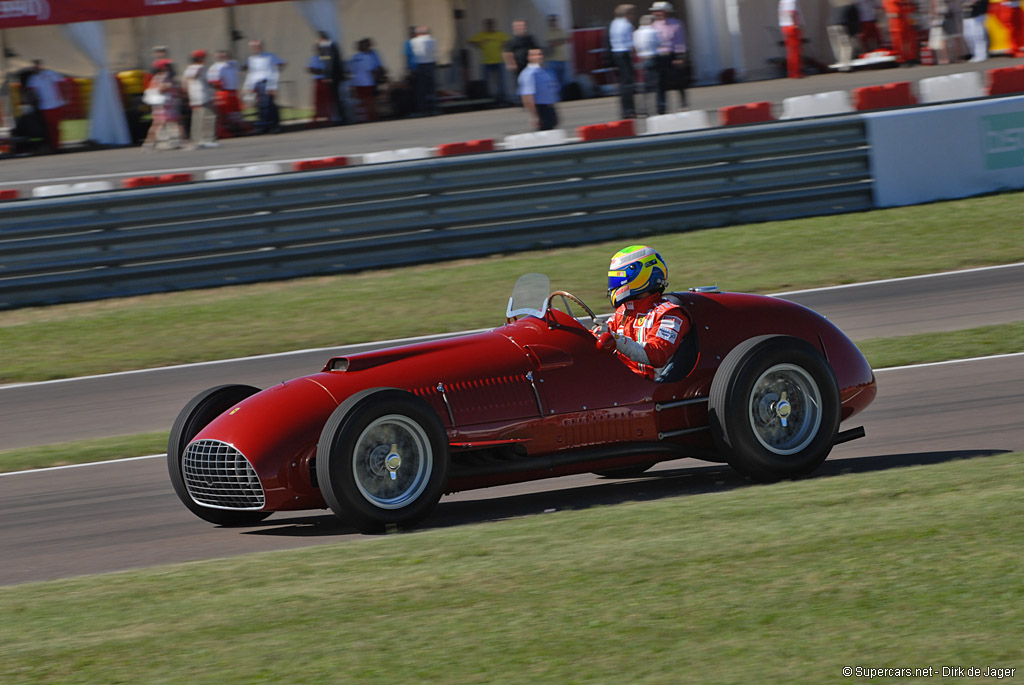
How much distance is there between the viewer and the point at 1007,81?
20.0 m

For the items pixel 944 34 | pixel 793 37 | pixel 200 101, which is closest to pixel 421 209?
pixel 200 101

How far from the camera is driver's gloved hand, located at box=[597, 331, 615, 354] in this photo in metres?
7.14

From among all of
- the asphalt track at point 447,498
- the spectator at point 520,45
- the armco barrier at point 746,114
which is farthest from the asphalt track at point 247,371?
the spectator at point 520,45

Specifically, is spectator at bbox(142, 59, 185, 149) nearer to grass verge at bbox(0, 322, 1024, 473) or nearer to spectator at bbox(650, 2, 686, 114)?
spectator at bbox(650, 2, 686, 114)

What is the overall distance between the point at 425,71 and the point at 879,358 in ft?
56.0

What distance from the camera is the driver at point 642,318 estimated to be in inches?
285

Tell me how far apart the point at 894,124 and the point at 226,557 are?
37.8ft

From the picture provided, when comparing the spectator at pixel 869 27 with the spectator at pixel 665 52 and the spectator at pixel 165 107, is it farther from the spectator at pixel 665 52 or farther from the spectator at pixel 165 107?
the spectator at pixel 165 107

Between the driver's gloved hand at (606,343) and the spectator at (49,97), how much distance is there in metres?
19.1

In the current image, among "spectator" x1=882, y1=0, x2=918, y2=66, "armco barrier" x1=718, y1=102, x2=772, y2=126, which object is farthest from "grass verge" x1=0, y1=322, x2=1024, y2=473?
"spectator" x1=882, y1=0, x2=918, y2=66

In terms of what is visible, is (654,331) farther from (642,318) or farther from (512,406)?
(512,406)

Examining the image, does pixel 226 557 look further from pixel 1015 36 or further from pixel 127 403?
pixel 1015 36

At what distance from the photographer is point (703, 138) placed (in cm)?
1550

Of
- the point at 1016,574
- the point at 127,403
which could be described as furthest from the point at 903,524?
the point at 127,403
